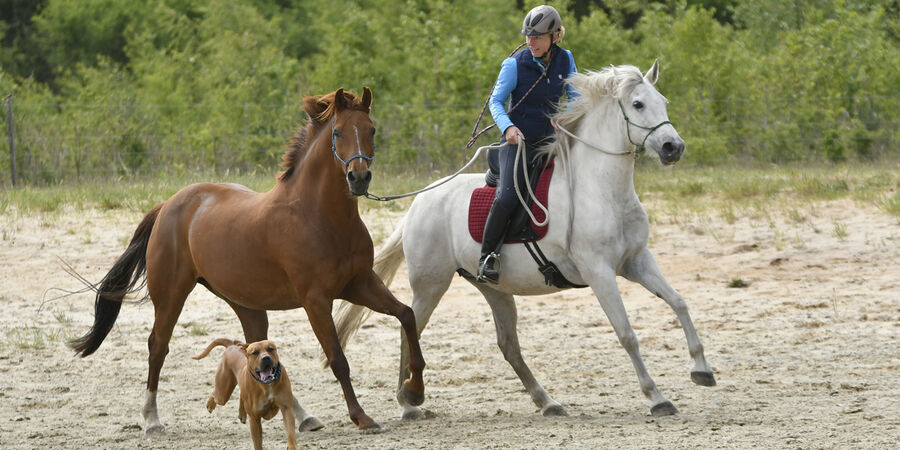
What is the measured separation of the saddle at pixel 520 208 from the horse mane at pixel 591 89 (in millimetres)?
146

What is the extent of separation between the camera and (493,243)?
698 centimetres

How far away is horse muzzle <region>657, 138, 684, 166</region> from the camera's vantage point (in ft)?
20.8

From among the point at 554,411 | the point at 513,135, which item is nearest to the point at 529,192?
the point at 513,135

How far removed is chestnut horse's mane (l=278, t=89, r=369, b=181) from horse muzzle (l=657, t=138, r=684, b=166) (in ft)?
5.59

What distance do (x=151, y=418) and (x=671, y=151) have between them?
345 cm

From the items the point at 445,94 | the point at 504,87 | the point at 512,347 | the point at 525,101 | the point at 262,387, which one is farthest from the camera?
the point at 445,94

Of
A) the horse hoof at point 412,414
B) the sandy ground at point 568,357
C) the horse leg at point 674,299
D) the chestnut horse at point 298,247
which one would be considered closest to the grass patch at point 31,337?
the sandy ground at point 568,357

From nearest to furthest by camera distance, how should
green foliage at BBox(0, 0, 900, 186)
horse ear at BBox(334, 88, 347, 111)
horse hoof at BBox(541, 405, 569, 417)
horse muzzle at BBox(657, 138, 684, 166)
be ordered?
horse ear at BBox(334, 88, 347, 111)
horse muzzle at BBox(657, 138, 684, 166)
horse hoof at BBox(541, 405, 569, 417)
green foliage at BBox(0, 0, 900, 186)

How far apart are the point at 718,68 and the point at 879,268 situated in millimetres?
12597

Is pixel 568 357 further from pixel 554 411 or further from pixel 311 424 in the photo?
pixel 311 424

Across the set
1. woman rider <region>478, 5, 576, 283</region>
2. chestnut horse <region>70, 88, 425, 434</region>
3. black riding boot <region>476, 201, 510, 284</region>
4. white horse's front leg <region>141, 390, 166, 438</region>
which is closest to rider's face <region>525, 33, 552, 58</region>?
woman rider <region>478, 5, 576, 283</region>

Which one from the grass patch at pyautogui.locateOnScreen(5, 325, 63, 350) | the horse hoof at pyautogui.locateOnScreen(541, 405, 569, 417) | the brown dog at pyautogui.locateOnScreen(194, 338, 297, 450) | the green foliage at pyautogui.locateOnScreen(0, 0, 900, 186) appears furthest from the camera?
the green foliage at pyautogui.locateOnScreen(0, 0, 900, 186)

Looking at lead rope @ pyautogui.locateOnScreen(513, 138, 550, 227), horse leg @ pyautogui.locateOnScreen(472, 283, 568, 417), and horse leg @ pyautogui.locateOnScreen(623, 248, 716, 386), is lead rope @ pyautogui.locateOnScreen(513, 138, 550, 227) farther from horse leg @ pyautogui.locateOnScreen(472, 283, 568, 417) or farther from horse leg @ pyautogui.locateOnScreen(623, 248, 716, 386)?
horse leg @ pyautogui.locateOnScreen(472, 283, 568, 417)

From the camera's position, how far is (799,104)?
823 inches
